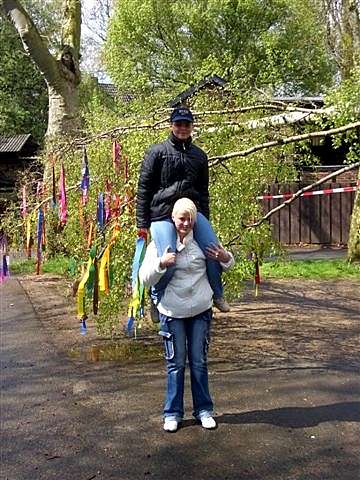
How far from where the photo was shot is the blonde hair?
437cm

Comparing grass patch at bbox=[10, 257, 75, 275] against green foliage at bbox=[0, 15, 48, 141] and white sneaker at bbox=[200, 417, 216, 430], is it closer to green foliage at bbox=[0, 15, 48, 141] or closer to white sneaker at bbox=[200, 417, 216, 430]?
white sneaker at bbox=[200, 417, 216, 430]

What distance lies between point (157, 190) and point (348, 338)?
11.1 ft

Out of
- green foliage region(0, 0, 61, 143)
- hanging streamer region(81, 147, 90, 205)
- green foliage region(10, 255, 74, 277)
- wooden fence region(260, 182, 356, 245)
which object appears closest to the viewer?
hanging streamer region(81, 147, 90, 205)

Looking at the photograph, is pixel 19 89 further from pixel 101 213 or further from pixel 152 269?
pixel 152 269

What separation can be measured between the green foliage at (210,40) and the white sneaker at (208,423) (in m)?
28.6

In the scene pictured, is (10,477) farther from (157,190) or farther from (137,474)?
(157,190)

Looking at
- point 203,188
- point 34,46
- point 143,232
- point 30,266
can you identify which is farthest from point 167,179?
point 34,46

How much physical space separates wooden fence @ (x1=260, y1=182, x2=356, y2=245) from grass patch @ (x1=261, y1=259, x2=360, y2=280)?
12.7 ft

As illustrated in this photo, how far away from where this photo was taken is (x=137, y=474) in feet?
12.4

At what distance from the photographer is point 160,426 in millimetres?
4520

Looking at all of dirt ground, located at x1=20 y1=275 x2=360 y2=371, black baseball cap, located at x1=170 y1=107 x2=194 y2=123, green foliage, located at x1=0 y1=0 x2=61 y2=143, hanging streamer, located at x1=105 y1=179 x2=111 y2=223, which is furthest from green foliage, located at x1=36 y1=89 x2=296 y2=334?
green foliage, located at x1=0 y1=0 x2=61 y2=143

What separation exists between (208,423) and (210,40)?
3036cm

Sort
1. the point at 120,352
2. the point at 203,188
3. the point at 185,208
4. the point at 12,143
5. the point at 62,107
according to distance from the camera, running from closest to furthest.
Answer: the point at 185,208
the point at 203,188
the point at 120,352
the point at 62,107
the point at 12,143

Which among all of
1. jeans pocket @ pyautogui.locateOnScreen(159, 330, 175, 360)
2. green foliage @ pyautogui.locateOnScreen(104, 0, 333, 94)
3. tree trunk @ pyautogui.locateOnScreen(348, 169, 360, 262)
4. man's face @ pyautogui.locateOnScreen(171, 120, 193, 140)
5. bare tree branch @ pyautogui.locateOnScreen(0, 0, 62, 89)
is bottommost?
jeans pocket @ pyautogui.locateOnScreen(159, 330, 175, 360)
